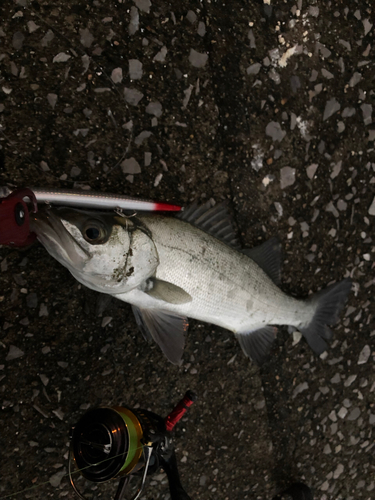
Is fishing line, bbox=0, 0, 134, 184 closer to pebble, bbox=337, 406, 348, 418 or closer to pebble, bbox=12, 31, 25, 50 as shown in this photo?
pebble, bbox=12, 31, 25, 50

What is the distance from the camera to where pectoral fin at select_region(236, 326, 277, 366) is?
7.04 feet

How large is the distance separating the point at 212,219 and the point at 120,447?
111 cm

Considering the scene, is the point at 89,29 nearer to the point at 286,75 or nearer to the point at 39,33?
the point at 39,33

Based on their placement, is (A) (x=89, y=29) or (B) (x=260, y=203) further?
(B) (x=260, y=203)

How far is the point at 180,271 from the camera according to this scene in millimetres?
1776

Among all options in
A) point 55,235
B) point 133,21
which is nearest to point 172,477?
point 55,235

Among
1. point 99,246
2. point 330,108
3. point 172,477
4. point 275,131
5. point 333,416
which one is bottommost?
point 333,416

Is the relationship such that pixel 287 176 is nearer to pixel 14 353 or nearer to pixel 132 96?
pixel 132 96

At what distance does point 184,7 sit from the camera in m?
2.06

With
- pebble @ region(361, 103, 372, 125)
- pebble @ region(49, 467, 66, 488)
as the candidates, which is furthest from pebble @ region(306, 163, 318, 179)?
pebble @ region(49, 467, 66, 488)

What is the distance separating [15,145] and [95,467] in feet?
4.83

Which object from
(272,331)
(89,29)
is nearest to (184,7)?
(89,29)

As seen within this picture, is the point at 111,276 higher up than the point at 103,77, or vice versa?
the point at 103,77

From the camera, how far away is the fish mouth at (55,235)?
1485 millimetres
